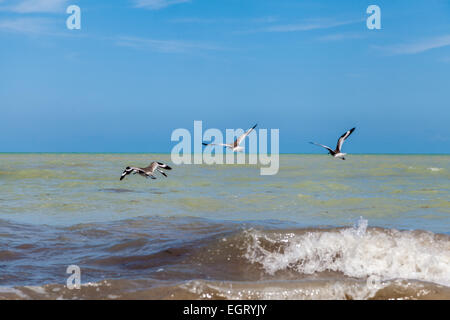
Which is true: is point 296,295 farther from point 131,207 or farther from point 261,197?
point 261,197

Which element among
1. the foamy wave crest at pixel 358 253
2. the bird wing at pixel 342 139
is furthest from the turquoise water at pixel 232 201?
the foamy wave crest at pixel 358 253

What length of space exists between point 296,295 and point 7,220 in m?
7.75

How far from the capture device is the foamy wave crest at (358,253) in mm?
7348

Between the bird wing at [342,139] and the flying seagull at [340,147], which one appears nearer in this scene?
the flying seagull at [340,147]

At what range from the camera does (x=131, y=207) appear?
14609mm

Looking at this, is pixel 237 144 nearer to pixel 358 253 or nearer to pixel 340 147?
pixel 340 147

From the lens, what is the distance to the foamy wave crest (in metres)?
7.35

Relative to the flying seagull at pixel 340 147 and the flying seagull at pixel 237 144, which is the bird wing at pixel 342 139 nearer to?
the flying seagull at pixel 340 147

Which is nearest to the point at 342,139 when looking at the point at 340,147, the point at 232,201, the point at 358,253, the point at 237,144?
the point at 340,147

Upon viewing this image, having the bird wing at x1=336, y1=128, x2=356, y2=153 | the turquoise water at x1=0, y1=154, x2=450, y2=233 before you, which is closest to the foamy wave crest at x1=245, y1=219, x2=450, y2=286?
the turquoise water at x1=0, y1=154, x2=450, y2=233

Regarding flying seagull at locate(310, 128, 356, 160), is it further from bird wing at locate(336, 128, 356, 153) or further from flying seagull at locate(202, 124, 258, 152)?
flying seagull at locate(202, 124, 258, 152)

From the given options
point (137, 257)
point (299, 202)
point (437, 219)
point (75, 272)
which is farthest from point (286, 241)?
point (299, 202)

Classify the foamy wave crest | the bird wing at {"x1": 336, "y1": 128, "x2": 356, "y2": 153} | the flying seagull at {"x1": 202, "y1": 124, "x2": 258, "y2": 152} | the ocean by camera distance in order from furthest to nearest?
1. the bird wing at {"x1": 336, "y1": 128, "x2": 356, "y2": 153}
2. the flying seagull at {"x1": 202, "y1": 124, "x2": 258, "y2": 152}
3. the foamy wave crest
4. the ocean

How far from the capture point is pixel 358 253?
790 centimetres
